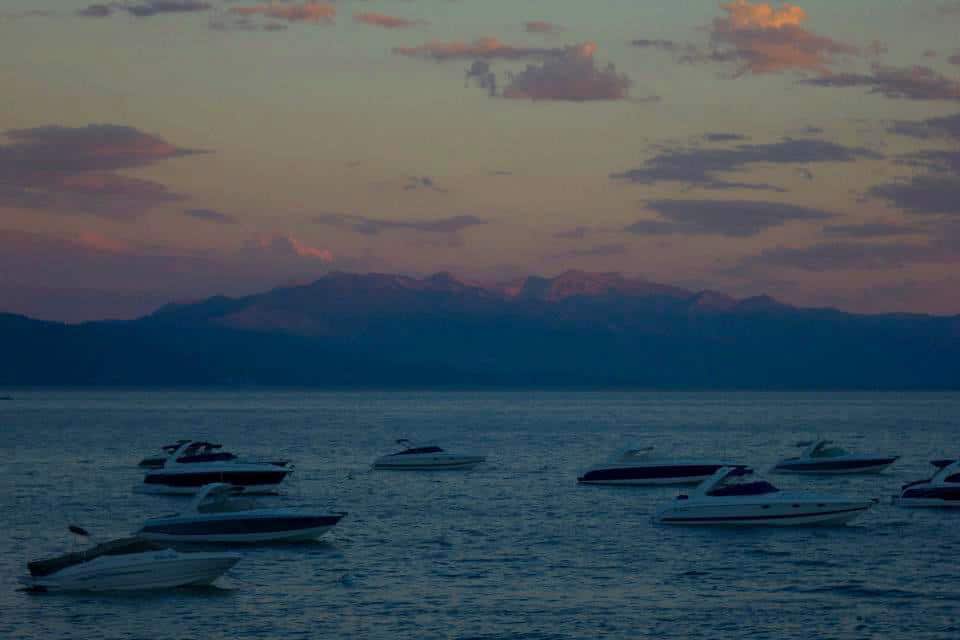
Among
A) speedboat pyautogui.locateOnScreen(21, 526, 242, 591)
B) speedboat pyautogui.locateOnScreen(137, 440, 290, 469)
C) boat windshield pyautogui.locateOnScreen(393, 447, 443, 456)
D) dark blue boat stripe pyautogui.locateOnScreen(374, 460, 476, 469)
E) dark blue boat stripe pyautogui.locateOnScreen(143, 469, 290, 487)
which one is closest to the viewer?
speedboat pyautogui.locateOnScreen(21, 526, 242, 591)

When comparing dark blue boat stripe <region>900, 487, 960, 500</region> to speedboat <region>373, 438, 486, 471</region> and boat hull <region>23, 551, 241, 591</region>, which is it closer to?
boat hull <region>23, 551, 241, 591</region>

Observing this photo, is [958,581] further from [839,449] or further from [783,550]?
[839,449]

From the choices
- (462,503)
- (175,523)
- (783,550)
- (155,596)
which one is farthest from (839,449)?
(155,596)

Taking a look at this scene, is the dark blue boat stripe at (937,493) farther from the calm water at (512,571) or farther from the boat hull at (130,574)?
the boat hull at (130,574)

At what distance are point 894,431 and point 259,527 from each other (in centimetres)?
14044

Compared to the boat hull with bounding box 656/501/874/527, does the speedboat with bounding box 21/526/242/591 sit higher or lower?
higher

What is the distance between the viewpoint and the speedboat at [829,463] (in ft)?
315

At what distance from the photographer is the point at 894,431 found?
7170 inches

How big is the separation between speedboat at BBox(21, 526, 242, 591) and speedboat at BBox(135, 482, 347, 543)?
26.8 feet

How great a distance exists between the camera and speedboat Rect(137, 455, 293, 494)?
267 feet

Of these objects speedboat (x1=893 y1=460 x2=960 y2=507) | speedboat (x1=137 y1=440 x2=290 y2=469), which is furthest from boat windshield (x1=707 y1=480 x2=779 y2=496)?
speedboat (x1=137 y1=440 x2=290 y2=469)

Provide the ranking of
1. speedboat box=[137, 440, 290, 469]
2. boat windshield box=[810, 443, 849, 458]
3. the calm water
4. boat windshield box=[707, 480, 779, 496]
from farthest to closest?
boat windshield box=[810, 443, 849, 458]
speedboat box=[137, 440, 290, 469]
boat windshield box=[707, 480, 779, 496]
the calm water

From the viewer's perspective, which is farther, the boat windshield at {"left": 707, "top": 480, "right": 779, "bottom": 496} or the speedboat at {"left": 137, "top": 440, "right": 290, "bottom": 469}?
the speedboat at {"left": 137, "top": 440, "right": 290, "bottom": 469}

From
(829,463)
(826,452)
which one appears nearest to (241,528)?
(829,463)
